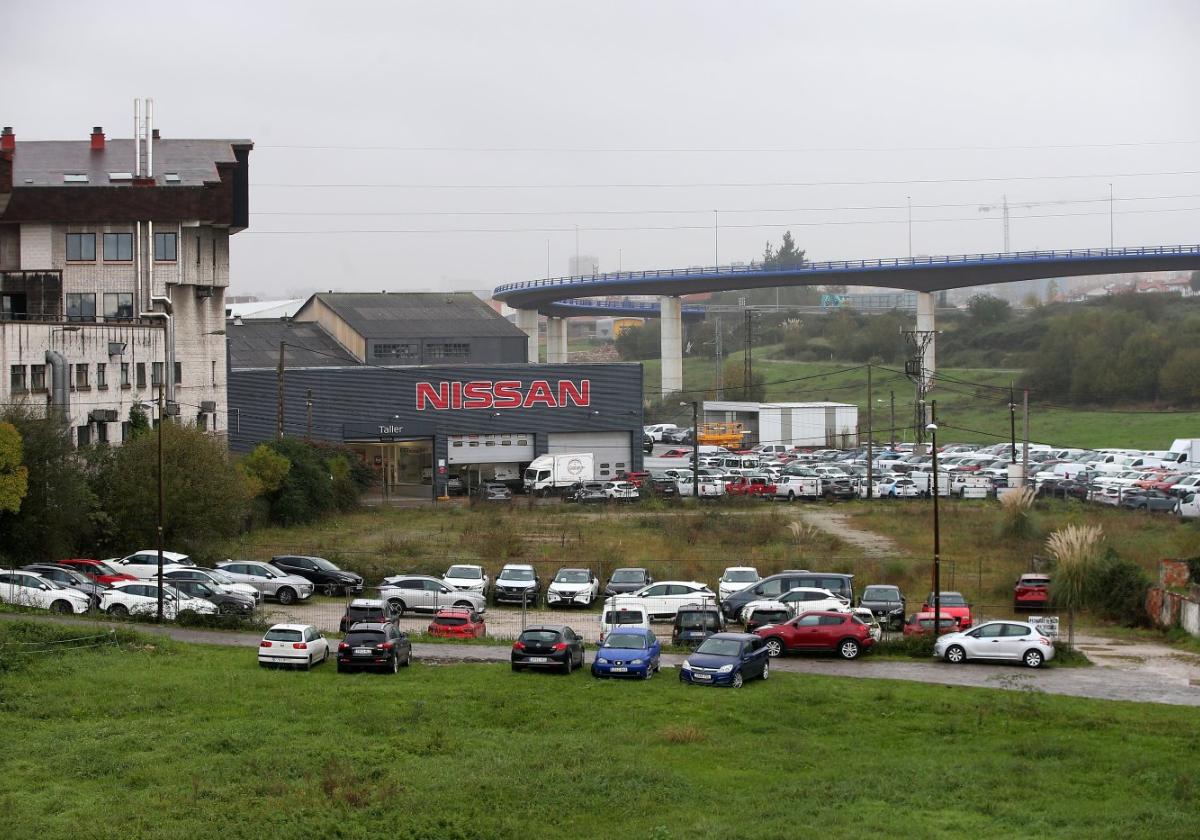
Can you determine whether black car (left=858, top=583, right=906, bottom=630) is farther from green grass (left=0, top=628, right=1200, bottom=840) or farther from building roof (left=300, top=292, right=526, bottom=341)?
building roof (left=300, top=292, right=526, bottom=341)

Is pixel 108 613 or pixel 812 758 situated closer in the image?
pixel 812 758

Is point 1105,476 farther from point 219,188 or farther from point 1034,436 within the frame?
point 219,188

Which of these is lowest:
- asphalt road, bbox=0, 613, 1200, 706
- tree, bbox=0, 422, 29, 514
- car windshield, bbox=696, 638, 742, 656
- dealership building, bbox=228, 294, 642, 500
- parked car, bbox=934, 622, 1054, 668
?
asphalt road, bbox=0, 613, 1200, 706

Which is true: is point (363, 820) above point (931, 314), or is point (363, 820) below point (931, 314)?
below

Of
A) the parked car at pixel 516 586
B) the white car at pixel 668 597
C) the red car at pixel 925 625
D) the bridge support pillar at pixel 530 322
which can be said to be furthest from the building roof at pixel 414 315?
the red car at pixel 925 625

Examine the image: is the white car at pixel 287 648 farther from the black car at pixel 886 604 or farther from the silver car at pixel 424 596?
the black car at pixel 886 604

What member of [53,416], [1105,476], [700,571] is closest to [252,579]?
[53,416]

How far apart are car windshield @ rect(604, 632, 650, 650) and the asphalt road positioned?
5.11 feet

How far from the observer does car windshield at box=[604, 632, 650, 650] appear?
86.0 ft

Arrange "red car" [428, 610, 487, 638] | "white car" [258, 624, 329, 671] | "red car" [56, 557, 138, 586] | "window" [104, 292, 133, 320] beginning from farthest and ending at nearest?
1. "window" [104, 292, 133, 320]
2. "red car" [56, 557, 138, 586]
3. "red car" [428, 610, 487, 638]
4. "white car" [258, 624, 329, 671]

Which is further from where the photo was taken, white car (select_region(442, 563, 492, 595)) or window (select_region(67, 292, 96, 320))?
window (select_region(67, 292, 96, 320))

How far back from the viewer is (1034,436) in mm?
104375

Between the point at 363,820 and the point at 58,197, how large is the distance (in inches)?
1929

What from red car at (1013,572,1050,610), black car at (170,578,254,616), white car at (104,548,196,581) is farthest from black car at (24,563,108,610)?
red car at (1013,572,1050,610)
